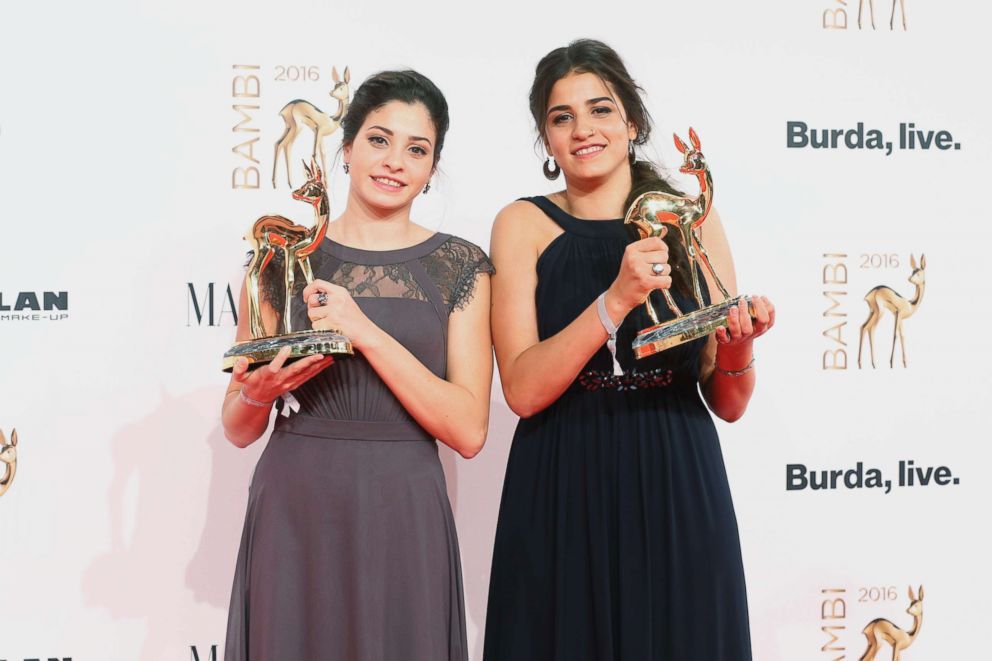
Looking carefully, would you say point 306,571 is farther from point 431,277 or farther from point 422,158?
point 422,158

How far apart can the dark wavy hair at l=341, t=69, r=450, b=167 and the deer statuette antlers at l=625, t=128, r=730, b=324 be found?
39cm

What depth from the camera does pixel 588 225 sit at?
170cm

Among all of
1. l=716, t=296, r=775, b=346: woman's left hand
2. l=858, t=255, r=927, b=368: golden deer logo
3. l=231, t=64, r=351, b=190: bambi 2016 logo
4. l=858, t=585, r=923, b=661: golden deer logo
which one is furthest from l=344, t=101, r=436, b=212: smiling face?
l=858, t=585, r=923, b=661: golden deer logo

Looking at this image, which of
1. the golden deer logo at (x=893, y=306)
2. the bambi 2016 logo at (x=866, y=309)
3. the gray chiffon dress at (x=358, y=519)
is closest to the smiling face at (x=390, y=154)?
the gray chiffon dress at (x=358, y=519)

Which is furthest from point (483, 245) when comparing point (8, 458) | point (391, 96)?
point (8, 458)

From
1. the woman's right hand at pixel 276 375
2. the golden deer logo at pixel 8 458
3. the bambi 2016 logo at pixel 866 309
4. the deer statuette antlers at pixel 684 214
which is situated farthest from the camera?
the bambi 2016 logo at pixel 866 309

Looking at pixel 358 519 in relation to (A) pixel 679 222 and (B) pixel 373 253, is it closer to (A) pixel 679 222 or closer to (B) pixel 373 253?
(B) pixel 373 253

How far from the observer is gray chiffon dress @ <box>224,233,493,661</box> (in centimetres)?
153

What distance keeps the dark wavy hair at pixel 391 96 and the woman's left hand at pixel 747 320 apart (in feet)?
1.95

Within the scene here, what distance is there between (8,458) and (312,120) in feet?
3.45

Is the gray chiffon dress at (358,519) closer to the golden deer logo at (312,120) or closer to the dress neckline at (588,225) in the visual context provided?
the dress neckline at (588,225)

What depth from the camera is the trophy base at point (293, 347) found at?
145 centimetres

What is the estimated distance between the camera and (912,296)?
2568mm

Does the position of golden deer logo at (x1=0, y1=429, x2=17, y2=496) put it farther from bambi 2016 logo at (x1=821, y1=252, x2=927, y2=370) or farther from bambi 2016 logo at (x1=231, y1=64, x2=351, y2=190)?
bambi 2016 logo at (x1=821, y1=252, x2=927, y2=370)
